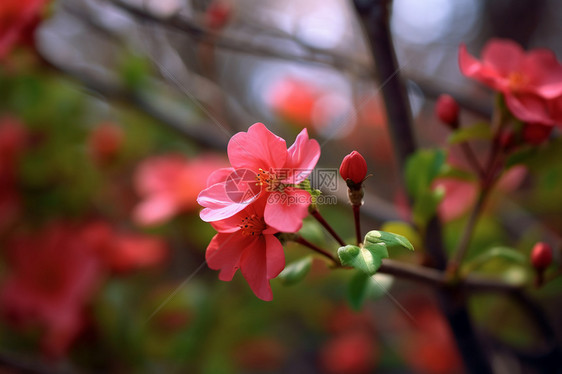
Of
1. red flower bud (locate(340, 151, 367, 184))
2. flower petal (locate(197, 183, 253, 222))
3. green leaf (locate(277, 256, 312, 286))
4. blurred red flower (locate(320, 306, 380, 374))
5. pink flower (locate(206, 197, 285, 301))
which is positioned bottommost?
blurred red flower (locate(320, 306, 380, 374))

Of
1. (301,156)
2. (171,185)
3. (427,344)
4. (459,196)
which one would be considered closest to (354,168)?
(301,156)

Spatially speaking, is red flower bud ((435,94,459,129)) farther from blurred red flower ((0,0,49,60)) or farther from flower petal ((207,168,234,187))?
blurred red flower ((0,0,49,60))

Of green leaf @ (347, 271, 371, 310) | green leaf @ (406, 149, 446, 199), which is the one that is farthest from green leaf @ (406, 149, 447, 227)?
green leaf @ (347, 271, 371, 310)

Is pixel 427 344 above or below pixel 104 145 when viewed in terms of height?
below

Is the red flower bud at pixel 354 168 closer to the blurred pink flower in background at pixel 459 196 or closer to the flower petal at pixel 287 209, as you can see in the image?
the flower petal at pixel 287 209

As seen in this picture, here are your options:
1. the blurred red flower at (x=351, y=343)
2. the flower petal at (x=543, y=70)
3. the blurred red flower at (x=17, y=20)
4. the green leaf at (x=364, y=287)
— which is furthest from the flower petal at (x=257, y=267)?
the blurred red flower at (x=351, y=343)

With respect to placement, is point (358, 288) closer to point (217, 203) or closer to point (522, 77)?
point (217, 203)

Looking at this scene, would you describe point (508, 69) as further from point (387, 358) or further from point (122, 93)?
point (387, 358)
